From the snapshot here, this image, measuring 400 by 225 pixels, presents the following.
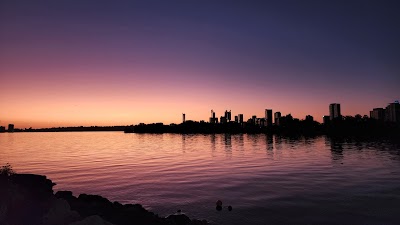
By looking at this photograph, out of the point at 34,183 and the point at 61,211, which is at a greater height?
the point at 34,183

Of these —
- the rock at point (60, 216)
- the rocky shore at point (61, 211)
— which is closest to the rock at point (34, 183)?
the rocky shore at point (61, 211)

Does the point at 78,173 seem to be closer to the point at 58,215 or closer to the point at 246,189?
the point at 246,189

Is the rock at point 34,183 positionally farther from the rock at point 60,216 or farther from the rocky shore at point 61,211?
the rock at point 60,216

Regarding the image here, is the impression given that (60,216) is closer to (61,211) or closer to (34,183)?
(61,211)

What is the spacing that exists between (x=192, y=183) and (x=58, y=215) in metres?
23.9

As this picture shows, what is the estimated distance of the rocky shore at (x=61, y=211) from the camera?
19297 mm

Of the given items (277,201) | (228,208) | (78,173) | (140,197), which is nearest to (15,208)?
(140,197)

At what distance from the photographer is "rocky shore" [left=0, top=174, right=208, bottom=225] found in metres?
19.3

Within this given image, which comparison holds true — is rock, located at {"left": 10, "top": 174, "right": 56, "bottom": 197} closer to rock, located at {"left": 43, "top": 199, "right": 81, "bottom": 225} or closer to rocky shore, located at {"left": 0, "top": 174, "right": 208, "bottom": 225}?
rocky shore, located at {"left": 0, "top": 174, "right": 208, "bottom": 225}

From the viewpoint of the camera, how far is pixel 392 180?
42.1 metres

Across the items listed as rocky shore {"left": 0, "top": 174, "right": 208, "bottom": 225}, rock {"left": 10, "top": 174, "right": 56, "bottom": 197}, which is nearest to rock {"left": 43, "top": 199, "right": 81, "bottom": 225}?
rocky shore {"left": 0, "top": 174, "right": 208, "bottom": 225}

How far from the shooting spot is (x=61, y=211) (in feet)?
65.1

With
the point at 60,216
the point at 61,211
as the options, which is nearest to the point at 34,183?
the point at 61,211

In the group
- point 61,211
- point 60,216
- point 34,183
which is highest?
point 34,183
